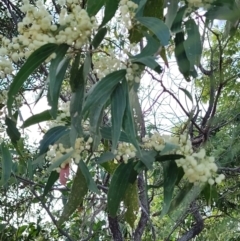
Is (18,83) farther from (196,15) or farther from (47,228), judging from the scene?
(47,228)

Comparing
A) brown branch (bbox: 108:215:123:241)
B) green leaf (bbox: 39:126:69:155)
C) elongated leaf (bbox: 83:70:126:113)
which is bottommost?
elongated leaf (bbox: 83:70:126:113)

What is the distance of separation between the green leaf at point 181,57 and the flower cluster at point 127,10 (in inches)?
6.6

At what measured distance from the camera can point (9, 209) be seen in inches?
90.8

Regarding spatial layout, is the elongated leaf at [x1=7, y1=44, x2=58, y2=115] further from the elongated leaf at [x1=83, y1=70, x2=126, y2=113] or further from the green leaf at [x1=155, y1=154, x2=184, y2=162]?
the green leaf at [x1=155, y1=154, x2=184, y2=162]

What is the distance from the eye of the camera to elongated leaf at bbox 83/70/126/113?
739mm

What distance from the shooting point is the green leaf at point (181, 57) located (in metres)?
0.90

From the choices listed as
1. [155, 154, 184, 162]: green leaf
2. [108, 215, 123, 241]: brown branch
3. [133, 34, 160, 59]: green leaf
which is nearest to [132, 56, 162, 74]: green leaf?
[133, 34, 160, 59]: green leaf

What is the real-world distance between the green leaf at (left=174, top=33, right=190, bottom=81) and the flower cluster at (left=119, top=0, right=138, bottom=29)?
0.55 feet

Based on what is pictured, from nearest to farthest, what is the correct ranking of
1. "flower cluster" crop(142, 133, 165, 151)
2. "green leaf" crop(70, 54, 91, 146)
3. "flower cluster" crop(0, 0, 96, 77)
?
"flower cluster" crop(0, 0, 96, 77) → "green leaf" crop(70, 54, 91, 146) → "flower cluster" crop(142, 133, 165, 151)

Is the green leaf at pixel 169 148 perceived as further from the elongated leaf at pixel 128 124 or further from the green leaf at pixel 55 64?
the green leaf at pixel 55 64

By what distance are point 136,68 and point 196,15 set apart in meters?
0.25

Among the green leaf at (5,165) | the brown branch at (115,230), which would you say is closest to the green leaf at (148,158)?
the green leaf at (5,165)

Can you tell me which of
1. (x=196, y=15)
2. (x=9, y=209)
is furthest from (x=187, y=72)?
(x=9, y=209)

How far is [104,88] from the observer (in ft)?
2.46
